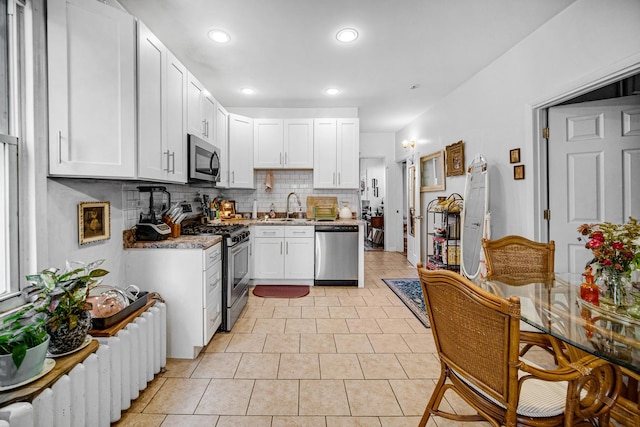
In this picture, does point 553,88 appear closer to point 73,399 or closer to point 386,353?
point 386,353

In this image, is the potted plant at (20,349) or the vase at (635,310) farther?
the vase at (635,310)

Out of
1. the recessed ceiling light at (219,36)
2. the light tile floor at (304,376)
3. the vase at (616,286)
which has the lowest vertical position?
the light tile floor at (304,376)

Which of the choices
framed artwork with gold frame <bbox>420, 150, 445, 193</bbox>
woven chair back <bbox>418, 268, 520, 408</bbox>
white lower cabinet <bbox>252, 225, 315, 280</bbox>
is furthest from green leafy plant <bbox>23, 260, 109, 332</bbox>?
framed artwork with gold frame <bbox>420, 150, 445, 193</bbox>

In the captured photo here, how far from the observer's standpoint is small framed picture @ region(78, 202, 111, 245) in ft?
6.14

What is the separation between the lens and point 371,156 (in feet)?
22.2

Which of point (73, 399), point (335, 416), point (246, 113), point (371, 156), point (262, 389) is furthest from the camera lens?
point (371, 156)

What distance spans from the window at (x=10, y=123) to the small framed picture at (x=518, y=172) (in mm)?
3670

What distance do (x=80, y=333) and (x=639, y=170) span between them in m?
3.72

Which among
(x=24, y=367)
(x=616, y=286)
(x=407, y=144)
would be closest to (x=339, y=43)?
(x=616, y=286)

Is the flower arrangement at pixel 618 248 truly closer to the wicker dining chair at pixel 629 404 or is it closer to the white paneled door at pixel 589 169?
the wicker dining chair at pixel 629 404

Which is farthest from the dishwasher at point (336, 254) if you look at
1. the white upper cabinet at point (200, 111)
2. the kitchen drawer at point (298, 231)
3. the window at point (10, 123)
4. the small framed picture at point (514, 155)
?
the window at point (10, 123)

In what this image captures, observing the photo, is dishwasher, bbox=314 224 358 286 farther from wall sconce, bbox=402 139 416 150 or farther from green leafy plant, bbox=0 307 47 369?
green leafy plant, bbox=0 307 47 369

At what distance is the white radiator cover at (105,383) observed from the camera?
1.08 m

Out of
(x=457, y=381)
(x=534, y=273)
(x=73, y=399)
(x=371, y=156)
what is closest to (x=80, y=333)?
(x=73, y=399)
